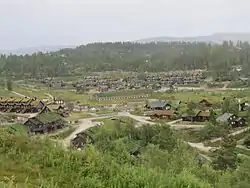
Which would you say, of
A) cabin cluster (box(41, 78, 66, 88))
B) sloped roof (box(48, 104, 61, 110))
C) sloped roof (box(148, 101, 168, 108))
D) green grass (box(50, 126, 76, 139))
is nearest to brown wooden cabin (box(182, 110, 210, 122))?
sloped roof (box(148, 101, 168, 108))

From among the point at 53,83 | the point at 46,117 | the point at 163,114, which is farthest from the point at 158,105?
the point at 53,83

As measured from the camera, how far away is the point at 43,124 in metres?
35.2

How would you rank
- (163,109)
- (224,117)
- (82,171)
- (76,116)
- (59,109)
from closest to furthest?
(82,171) → (224,117) → (76,116) → (163,109) → (59,109)

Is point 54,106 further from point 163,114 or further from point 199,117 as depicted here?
point 199,117

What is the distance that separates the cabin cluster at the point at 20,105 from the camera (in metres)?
44.3

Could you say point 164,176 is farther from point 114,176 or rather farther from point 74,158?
point 74,158

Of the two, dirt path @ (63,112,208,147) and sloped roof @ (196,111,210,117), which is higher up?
sloped roof @ (196,111,210,117)

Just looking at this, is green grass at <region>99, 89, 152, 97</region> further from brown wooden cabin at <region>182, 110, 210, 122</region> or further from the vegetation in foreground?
the vegetation in foreground

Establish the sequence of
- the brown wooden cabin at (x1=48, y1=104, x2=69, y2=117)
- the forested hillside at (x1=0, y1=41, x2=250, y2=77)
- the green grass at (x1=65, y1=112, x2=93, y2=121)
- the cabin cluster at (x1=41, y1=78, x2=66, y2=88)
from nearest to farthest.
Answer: the green grass at (x1=65, y1=112, x2=93, y2=121), the brown wooden cabin at (x1=48, y1=104, x2=69, y2=117), the cabin cluster at (x1=41, y1=78, x2=66, y2=88), the forested hillside at (x1=0, y1=41, x2=250, y2=77)

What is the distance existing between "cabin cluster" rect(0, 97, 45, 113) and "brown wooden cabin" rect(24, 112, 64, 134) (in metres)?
7.63

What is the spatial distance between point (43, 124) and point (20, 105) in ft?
37.8

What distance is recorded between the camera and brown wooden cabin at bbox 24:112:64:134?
3462 cm

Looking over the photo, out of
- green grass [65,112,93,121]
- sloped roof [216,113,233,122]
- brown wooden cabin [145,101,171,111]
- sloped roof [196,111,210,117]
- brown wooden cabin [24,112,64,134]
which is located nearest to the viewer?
brown wooden cabin [24,112,64,134]

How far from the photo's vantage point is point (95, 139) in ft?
87.9
